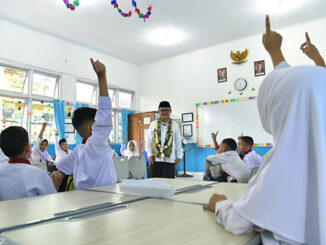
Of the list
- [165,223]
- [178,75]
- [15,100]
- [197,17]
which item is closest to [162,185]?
[165,223]

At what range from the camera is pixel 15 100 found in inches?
235

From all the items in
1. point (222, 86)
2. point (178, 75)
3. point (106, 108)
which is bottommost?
point (106, 108)

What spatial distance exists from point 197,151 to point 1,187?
6.21 m

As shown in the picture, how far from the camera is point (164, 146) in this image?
11.8 ft

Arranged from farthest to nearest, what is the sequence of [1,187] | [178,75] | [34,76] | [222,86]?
1. [178,75]
2. [222,86]
3. [34,76]
4. [1,187]

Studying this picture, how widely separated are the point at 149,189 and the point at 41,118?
5815mm

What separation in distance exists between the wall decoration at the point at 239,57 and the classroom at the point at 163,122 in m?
0.03

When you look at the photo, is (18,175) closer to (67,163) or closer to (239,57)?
(67,163)

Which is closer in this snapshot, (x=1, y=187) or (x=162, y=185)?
(x=162, y=185)

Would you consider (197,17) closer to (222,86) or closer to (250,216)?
(222,86)

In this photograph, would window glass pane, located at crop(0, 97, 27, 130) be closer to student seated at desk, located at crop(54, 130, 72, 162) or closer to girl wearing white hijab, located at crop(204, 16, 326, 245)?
student seated at desk, located at crop(54, 130, 72, 162)

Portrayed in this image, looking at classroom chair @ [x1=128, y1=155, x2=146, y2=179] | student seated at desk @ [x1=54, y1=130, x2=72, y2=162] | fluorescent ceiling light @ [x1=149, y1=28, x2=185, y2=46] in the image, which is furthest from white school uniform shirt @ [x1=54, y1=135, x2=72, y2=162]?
fluorescent ceiling light @ [x1=149, y1=28, x2=185, y2=46]

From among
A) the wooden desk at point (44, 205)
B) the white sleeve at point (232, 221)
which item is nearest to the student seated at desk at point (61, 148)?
the wooden desk at point (44, 205)

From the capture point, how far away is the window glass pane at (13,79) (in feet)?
18.9
